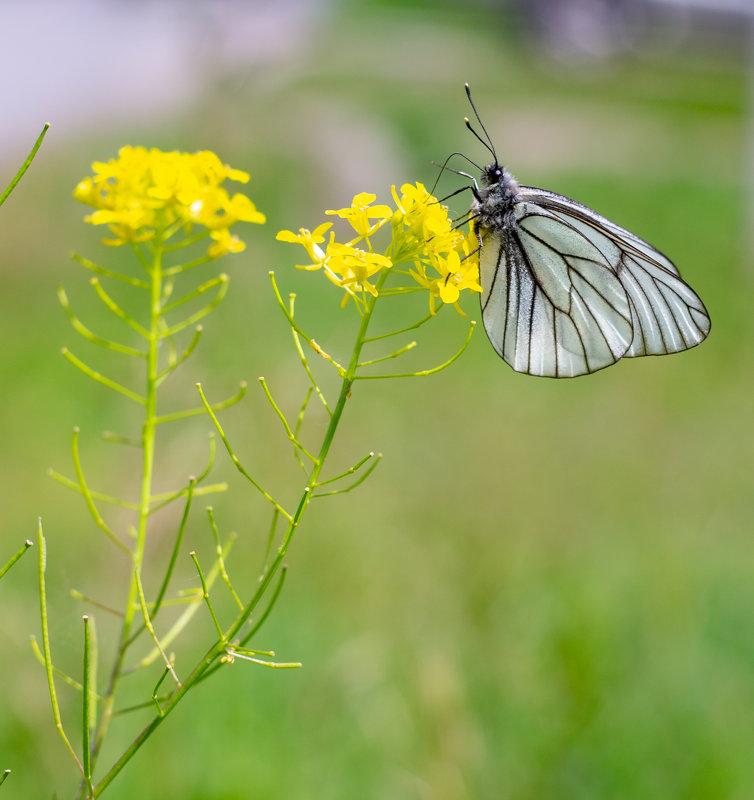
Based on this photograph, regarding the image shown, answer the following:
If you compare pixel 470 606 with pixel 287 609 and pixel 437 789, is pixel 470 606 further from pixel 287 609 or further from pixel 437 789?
pixel 437 789

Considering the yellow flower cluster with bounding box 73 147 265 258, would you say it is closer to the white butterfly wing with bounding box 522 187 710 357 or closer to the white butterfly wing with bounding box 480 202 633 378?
the white butterfly wing with bounding box 480 202 633 378


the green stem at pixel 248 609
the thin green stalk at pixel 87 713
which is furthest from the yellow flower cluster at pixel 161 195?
the thin green stalk at pixel 87 713

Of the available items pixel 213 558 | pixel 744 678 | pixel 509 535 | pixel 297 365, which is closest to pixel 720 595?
pixel 744 678

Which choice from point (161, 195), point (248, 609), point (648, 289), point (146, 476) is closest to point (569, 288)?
point (648, 289)

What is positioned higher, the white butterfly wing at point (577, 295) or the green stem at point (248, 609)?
the white butterfly wing at point (577, 295)

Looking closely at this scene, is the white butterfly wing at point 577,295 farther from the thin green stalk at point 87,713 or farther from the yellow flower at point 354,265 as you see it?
the thin green stalk at point 87,713

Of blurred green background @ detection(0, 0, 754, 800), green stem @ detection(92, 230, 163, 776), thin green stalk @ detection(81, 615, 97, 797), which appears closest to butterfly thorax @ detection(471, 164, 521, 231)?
green stem @ detection(92, 230, 163, 776)
